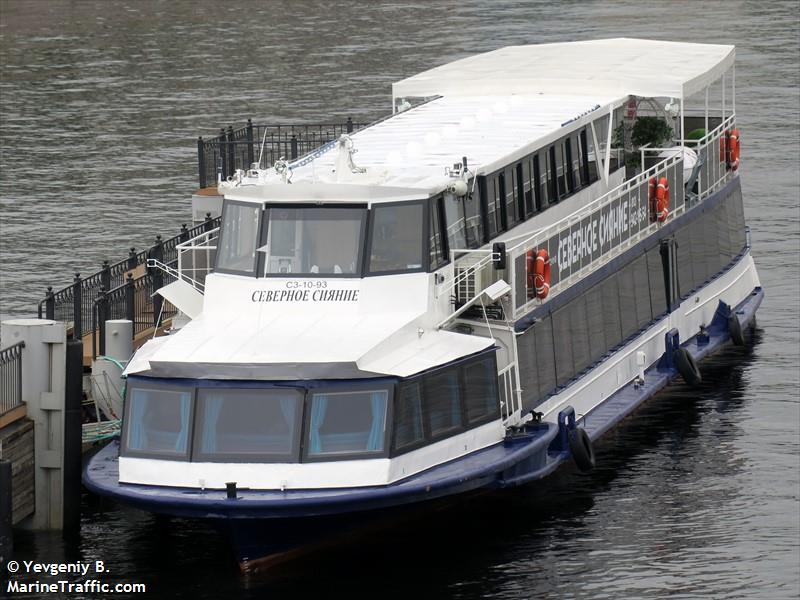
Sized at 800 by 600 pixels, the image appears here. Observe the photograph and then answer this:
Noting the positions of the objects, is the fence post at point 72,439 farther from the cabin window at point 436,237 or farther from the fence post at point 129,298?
the cabin window at point 436,237

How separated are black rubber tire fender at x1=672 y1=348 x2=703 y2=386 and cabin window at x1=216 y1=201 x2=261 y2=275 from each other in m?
11.8

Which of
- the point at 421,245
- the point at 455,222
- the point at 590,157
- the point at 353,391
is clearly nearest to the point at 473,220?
the point at 455,222

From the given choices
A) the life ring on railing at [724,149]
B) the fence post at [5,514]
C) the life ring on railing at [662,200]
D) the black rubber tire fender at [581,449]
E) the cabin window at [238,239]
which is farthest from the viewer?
the life ring on railing at [724,149]

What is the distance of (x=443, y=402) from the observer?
29.2 meters

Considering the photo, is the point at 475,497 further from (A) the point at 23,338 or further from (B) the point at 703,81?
(B) the point at 703,81

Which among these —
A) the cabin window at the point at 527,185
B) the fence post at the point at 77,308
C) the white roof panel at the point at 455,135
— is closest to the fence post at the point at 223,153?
the white roof panel at the point at 455,135

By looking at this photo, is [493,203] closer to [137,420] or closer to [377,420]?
[377,420]

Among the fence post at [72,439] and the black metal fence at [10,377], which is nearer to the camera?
the black metal fence at [10,377]

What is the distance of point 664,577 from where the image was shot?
29.6 m

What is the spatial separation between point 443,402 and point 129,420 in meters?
4.56

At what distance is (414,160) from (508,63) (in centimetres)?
1116

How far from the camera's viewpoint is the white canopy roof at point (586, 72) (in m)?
40.9

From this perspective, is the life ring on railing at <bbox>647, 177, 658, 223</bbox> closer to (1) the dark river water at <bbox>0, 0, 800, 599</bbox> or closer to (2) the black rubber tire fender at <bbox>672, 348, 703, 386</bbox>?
(2) the black rubber tire fender at <bbox>672, 348, 703, 386</bbox>

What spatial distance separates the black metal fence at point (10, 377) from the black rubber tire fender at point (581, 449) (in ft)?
29.9
